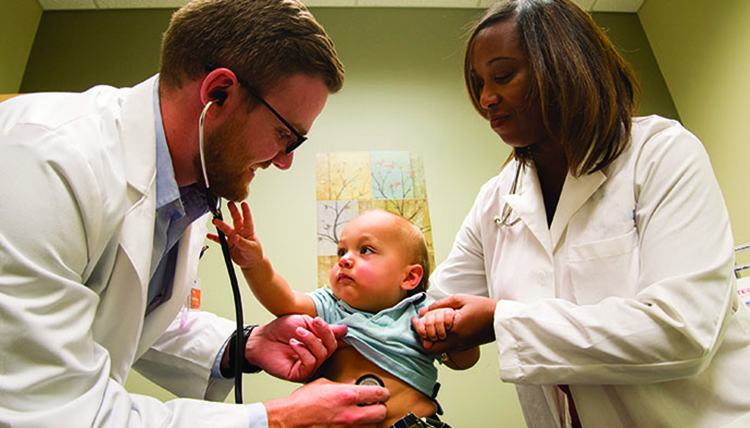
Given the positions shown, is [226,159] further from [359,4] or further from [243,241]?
[359,4]

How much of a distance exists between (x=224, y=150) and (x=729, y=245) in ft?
3.52

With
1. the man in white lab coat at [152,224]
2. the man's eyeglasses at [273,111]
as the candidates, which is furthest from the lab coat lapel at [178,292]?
the man's eyeglasses at [273,111]

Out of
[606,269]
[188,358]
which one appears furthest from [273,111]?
[606,269]

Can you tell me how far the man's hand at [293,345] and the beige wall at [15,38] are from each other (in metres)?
2.02

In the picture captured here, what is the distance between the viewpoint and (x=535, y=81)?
1058mm

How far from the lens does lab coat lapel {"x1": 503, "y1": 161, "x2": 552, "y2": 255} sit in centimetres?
106

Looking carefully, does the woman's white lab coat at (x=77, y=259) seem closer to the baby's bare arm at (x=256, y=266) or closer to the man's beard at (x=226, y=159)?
the man's beard at (x=226, y=159)

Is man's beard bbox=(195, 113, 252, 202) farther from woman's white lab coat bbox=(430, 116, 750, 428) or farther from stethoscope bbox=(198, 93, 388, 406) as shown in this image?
woman's white lab coat bbox=(430, 116, 750, 428)

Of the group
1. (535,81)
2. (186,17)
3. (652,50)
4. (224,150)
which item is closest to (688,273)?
(535,81)

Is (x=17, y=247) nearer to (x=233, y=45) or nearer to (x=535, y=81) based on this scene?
(x=233, y=45)

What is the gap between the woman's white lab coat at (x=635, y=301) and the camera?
0.78 meters

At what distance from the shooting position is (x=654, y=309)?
775 millimetres

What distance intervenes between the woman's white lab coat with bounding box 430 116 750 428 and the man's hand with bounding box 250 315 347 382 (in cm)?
42

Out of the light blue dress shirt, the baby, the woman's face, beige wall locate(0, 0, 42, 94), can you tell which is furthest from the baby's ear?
beige wall locate(0, 0, 42, 94)
